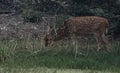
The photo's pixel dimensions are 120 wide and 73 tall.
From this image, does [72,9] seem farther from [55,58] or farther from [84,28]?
[55,58]

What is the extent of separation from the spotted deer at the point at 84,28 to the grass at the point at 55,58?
1.09 meters

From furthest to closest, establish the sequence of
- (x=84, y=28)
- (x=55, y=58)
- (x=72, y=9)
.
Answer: (x=84, y=28)
(x=72, y=9)
(x=55, y=58)

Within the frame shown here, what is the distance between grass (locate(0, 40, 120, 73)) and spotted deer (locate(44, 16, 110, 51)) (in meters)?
1.09

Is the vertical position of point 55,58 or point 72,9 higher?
point 72,9

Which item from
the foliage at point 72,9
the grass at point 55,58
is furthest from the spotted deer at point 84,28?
the grass at point 55,58

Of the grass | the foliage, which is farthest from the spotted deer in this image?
the grass

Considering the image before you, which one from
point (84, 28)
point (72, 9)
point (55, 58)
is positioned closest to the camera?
point (55, 58)

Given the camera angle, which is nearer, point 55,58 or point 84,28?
point 55,58

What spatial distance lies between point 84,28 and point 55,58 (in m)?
3.20

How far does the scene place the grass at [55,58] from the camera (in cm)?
1048

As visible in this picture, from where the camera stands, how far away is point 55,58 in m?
11.5

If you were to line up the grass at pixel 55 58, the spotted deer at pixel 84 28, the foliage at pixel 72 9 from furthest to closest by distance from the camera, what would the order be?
the spotted deer at pixel 84 28 < the foliage at pixel 72 9 < the grass at pixel 55 58

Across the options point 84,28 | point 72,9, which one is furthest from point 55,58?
point 84,28

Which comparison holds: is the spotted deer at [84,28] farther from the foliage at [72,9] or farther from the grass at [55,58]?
the grass at [55,58]
